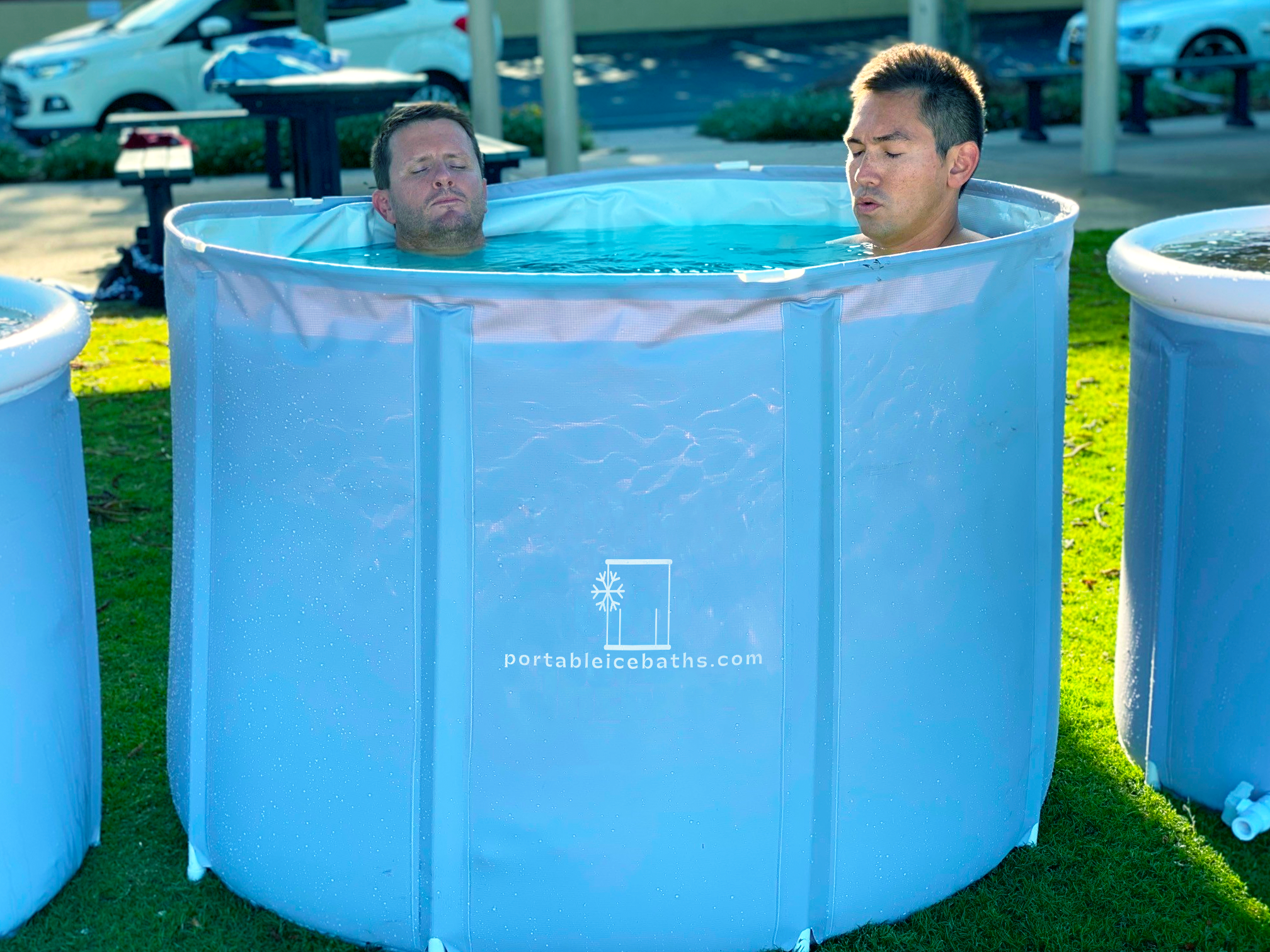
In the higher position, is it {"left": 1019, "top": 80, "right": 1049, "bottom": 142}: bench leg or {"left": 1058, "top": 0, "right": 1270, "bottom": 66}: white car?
{"left": 1058, "top": 0, "right": 1270, "bottom": 66}: white car

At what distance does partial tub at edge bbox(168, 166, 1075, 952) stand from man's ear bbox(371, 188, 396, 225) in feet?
3.75

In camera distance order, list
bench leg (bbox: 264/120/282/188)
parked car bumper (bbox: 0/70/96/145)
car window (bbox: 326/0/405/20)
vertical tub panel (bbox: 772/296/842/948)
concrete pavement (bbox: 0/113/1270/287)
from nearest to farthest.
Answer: vertical tub panel (bbox: 772/296/842/948) < concrete pavement (bbox: 0/113/1270/287) < bench leg (bbox: 264/120/282/188) < parked car bumper (bbox: 0/70/96/145) < car window (bbox: 326/0/405/20)

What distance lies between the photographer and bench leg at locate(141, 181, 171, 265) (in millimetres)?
7715

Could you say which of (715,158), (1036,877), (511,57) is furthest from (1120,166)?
(511,57)

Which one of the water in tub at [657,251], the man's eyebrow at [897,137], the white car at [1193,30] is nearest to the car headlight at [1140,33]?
the white car at [1193,30]

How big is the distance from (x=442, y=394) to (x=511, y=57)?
860 inches

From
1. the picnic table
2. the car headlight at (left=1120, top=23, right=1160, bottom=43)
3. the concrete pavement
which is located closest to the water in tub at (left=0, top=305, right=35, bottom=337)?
the concrete pavement

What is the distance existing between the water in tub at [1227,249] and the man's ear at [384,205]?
1868mm

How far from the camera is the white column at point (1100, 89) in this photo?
968 cm

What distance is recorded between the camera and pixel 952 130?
2.97 m

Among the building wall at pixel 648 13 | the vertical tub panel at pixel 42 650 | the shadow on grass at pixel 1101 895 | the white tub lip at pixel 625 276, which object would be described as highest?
the building wall at pixel 648 13

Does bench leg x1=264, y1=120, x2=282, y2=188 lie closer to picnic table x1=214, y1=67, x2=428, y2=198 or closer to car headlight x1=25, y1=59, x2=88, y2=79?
picnic table x1=214, y1=67, x2=428, y2=198

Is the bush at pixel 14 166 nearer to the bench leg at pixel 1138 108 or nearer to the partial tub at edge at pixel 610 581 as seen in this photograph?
the bench leg at pixel 1138 108

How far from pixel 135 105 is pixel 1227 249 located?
41.6 ft
